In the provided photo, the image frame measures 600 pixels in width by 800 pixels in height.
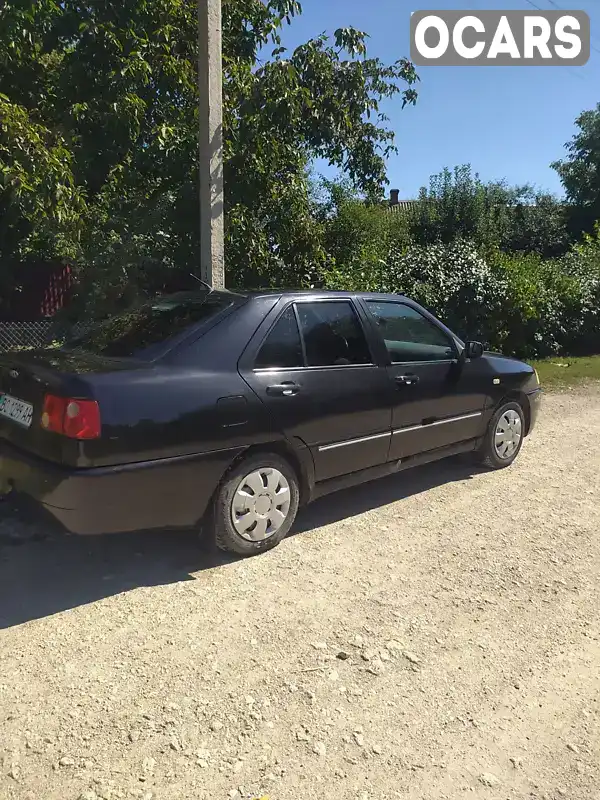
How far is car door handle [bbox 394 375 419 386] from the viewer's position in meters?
4.65

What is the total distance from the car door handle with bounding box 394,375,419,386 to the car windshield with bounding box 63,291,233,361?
1.35 meters

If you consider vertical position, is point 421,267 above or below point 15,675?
above

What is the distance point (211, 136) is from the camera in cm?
674

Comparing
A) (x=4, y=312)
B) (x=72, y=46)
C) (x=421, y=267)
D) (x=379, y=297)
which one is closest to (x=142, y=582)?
(x=379, y=297)

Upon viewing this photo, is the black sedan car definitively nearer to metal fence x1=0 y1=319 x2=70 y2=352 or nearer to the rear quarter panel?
the rear quarter panel

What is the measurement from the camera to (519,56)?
880 cm

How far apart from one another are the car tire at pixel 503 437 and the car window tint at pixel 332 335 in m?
1.70

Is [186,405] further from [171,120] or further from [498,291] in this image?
[498,291]

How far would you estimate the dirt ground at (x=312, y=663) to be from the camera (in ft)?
7.54

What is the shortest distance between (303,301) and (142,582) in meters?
1.98

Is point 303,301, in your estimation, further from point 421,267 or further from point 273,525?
point 421,267

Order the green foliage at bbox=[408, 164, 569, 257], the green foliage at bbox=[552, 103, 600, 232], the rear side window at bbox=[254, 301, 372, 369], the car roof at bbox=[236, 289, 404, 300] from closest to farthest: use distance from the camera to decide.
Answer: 1. the rear side window at bbox=[254, 301, 372, 369]
2. the car roof at bbox=[236, 289, 404, 300]
3. the green foliage at bbox=[408, 164, 569, 257]
4. the green foliage at bbox=[552, 103, 600, 232]

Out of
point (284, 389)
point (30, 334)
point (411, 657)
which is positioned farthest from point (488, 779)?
point (30, 334)

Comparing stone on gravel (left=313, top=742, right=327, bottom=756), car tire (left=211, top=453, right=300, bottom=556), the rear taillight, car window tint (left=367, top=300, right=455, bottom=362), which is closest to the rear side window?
car window tint (left=367, top=300, right=455, bottom=362)
